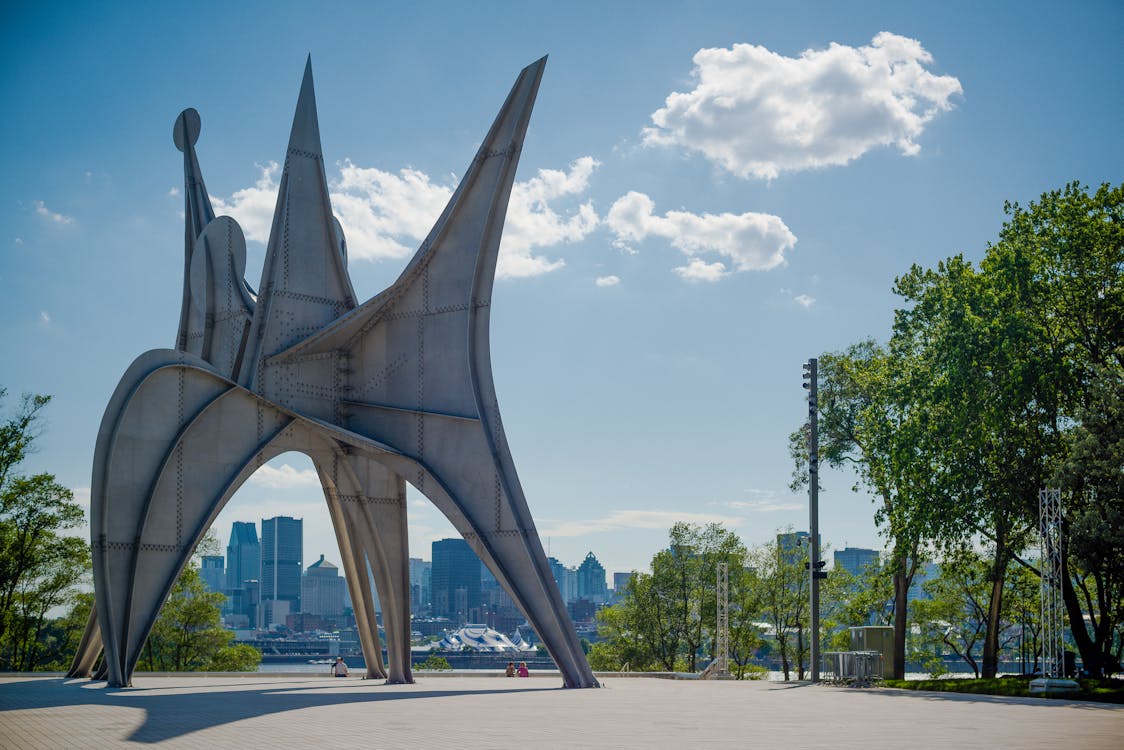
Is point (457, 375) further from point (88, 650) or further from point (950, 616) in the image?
point (950, 616)

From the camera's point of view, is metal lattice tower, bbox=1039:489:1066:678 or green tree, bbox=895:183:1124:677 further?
green tree, bbox=895:183:1124:677

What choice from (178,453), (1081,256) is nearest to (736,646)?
(1081,256)

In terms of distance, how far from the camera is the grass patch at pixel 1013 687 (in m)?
22.1

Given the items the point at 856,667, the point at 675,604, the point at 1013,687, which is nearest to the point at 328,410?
the point at 856,667

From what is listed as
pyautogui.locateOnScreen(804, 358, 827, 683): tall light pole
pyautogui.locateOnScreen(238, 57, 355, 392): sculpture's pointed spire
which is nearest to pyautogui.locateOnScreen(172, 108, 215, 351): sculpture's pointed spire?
pyautogui.locateOnScreen(238, 57, 355, 392): sculpture's pointed spire

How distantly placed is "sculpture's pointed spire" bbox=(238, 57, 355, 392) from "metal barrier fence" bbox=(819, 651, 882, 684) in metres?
16.9

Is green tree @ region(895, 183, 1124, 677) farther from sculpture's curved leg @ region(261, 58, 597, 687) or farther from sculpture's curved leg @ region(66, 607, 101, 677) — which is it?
sculpture's curved leg @ region(66, 607, 101, 677)

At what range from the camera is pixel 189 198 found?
29.8m

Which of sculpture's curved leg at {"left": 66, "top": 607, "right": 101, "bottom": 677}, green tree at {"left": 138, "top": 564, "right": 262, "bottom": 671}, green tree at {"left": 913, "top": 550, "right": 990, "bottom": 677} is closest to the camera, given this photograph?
sculpture's curved leg at {"left": 66, "top": 607, "right": 101, "bottom": 677}

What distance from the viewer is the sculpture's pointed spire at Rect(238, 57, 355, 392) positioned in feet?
81.6

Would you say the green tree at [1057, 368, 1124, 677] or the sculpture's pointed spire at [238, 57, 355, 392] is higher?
the sculpture's pointed spire at [238, 57, 355, 392]

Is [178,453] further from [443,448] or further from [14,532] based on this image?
[14,532]

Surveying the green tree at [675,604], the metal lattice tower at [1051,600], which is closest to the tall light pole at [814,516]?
the metal lattice tower at [1051,600]

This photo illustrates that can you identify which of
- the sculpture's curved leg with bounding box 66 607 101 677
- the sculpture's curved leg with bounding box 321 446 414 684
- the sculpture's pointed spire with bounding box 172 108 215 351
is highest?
the sculpture's pointed spire with bounding box 172 108 215 351
